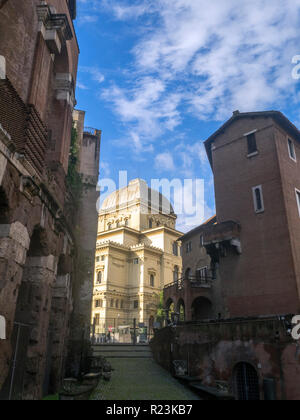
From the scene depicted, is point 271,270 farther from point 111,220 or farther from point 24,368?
point 111,220

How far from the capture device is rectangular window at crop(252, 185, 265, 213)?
22406 mm

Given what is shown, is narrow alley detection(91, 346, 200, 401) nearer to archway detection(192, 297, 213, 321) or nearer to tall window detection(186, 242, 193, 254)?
archway detection(192, 297, 213, 321)

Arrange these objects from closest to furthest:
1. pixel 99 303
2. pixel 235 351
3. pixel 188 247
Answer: pixel 235 351 < pixel 188 247 < pixel 99 303

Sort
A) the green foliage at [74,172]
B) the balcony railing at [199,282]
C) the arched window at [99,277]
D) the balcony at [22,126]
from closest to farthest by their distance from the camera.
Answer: the balcony at [22,126] → the green foliage at [74,172] → the balcony railing at [199,282] → the arched window at [99,277]

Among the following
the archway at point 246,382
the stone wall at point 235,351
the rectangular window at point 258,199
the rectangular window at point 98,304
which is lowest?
the archway at point 246,382

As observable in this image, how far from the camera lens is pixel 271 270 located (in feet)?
67.7

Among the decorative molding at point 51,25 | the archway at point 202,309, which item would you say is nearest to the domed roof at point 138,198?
the archway at point 202,309

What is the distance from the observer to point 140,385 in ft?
51.5

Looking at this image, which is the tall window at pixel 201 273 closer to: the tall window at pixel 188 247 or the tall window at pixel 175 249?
the tall window at pixel 188 247

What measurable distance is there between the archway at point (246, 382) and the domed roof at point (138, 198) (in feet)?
157

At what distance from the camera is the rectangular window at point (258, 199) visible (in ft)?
73.5

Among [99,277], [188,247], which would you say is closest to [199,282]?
[188,247]

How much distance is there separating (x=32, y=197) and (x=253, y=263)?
15.3 meters

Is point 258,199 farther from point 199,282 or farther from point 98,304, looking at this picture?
point 98,304
